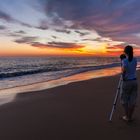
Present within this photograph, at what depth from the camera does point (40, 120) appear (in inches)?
234

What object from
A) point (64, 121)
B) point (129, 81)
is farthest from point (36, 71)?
point (129, 81)

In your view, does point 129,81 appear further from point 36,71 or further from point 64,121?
point 36,71

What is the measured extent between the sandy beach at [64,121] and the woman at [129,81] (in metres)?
0.49

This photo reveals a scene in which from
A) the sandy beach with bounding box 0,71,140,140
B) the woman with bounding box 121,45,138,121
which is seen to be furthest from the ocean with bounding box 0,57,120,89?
the woman with bounding box 121,45,138,121

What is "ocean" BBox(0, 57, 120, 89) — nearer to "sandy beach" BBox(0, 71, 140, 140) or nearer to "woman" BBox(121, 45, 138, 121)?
"sandy beach" BBox(0, 71, 140, 140)

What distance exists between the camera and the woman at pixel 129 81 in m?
5.46

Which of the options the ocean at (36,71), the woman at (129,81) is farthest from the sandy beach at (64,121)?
the ocean at (36,71)

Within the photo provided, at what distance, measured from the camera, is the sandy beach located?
4.98 meters

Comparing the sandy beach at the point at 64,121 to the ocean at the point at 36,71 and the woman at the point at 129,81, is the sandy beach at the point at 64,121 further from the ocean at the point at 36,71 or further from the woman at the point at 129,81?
the ocean at the point at 36,71

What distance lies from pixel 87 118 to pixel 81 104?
1570 millimetres

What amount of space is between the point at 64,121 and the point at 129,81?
1.92 meters

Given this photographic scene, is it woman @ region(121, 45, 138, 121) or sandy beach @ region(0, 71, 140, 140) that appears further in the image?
woman @ region(121, 45, 138, 121)

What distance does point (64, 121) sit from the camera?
5.85 m

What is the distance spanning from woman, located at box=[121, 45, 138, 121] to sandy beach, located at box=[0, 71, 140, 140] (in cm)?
49
